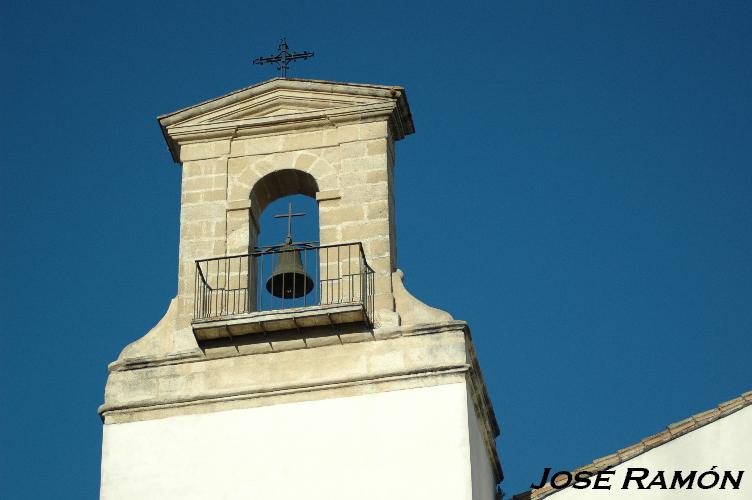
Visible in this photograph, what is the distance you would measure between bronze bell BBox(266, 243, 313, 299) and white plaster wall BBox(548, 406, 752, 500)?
3271 millimetres

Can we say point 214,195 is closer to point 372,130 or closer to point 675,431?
point 372,130

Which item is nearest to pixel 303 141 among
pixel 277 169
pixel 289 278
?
pixel 277 169

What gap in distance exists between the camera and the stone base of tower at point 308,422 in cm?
1855

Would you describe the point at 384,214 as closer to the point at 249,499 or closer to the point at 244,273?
the point at 244,273

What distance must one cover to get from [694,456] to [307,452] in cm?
389

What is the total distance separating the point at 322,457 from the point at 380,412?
70cm

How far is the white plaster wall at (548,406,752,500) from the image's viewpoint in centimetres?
1950

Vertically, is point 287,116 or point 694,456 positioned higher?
Answer: point 287,116

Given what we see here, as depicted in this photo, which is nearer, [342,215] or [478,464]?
[478,464]

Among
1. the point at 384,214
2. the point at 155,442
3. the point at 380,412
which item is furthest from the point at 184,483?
the point at 384,214

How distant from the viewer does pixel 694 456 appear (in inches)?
772

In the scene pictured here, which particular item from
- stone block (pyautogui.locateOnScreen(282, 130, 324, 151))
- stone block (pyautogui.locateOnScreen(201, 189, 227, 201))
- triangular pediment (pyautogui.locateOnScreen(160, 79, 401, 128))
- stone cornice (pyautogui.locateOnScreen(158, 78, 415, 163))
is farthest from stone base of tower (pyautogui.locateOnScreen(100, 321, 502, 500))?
triangular pediment (pyautogui.locateOnScreen(160, 79, 401, 128))

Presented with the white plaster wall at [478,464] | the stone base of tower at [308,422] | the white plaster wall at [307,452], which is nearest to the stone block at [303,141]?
the stone base of tower at [308,422]

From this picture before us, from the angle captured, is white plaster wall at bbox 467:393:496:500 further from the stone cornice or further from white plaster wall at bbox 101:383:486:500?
the stone cornice
